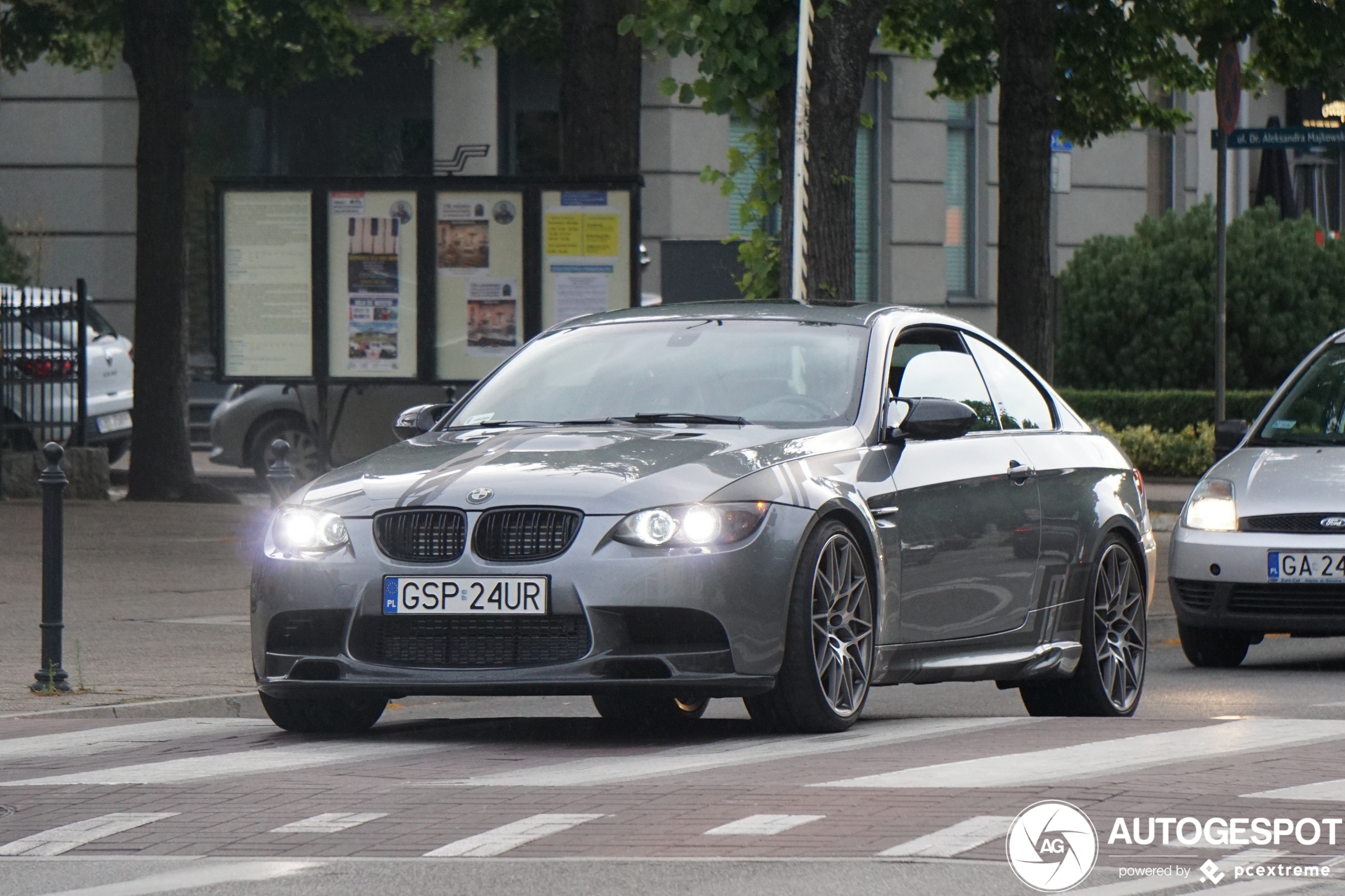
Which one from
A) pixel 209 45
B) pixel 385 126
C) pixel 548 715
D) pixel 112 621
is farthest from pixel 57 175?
pixel 548 715

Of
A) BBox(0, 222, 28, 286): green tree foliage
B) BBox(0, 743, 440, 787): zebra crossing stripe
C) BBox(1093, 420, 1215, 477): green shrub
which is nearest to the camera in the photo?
BBox(0, 743, 440, 787): zebra crossing stripe

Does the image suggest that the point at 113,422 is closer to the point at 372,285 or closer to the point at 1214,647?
the point at 372,285

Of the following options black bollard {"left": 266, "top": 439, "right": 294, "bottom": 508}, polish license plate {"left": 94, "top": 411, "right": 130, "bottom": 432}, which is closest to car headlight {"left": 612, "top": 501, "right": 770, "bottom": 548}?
black bollard {"left": 266, "top": 439, "right": 294, "bottom": 508}

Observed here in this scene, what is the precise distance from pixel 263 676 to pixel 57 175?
74.5 ft

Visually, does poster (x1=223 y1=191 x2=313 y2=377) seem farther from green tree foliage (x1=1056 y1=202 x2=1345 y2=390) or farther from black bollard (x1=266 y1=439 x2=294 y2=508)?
green tree foliage (x1=1056 y1=202 x2=1345 y2=390)

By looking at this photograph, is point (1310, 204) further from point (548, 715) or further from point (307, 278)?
point (548, 715)

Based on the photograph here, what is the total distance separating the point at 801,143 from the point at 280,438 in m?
10.4

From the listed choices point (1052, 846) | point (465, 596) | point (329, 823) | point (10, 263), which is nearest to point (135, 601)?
point (465, 596)

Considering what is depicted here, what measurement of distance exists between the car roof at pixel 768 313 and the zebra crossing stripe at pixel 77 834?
3090mm

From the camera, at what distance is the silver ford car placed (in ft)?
36.4

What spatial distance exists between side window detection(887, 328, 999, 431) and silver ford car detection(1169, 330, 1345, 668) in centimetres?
269

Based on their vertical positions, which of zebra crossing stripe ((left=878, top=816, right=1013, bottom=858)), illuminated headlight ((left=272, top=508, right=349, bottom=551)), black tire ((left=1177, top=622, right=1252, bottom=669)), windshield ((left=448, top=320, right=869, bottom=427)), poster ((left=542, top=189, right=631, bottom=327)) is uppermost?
poster ((left=542, top=189, right=631, bottom=327))

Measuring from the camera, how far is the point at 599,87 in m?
18.0

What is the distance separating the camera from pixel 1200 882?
536cm
